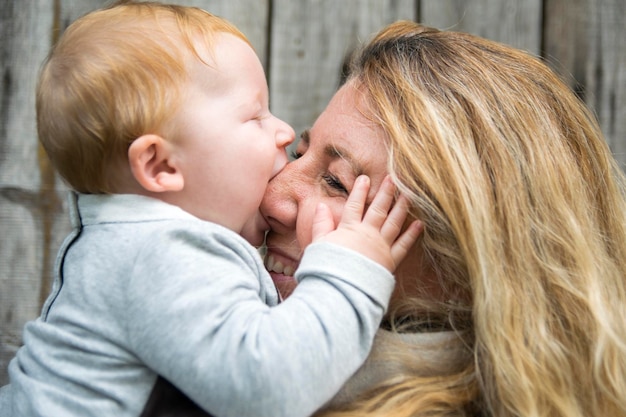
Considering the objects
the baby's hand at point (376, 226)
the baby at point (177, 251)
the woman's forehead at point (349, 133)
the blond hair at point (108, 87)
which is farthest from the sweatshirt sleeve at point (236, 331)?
the woman's forehead at point (349, 133)

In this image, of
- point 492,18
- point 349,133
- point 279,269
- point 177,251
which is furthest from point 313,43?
point 177,251

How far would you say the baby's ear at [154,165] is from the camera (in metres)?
1.35

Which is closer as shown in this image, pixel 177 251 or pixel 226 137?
pixel 177 251

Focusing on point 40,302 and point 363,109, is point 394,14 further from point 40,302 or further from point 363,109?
point 40,302

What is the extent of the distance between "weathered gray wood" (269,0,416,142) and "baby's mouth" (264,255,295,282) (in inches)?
22.1

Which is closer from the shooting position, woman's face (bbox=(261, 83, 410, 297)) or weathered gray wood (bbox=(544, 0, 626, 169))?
woman's face (bbox=(261, 83, 410, 297))

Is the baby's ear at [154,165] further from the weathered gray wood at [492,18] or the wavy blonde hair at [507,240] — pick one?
the weathered gray wood at [492,18]

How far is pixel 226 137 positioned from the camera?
1457 millimetres

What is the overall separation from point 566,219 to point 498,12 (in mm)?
900

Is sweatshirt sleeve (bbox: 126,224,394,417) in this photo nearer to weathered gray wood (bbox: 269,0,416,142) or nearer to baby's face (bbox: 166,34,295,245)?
baby's face (bbox: 166,34,295,245)

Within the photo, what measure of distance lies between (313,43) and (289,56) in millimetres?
76

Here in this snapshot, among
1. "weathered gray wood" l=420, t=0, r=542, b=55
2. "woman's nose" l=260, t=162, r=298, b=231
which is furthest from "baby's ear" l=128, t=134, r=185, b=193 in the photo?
"weathered gray wood" l=420, t=0, r=542, b=55

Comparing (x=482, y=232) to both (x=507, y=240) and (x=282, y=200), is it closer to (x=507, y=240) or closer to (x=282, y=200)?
(x=507, y=240)

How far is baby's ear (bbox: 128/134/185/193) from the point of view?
135 centimetres
